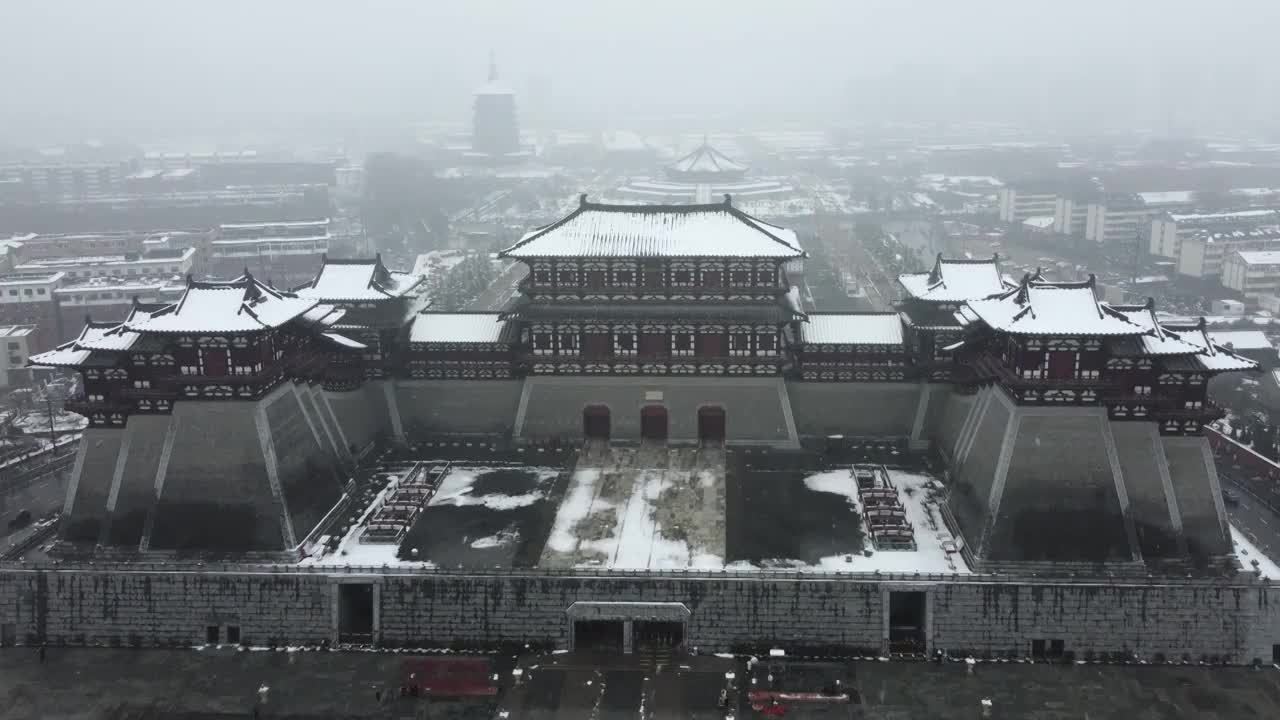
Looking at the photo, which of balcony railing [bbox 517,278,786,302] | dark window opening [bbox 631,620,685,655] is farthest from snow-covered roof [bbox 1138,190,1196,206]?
dark window opening [bbox 631,620,685,655]

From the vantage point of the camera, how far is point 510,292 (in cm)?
6719


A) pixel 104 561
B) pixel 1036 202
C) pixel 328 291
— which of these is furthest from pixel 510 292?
pixel 1036 202

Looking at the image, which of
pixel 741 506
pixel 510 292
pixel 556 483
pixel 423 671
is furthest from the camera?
pixel 510 292

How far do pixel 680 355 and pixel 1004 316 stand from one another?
10888 millimetres

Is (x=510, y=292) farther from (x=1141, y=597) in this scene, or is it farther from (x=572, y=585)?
(x=1141, y=597)

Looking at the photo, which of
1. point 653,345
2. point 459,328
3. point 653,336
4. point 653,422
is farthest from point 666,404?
point 459,328

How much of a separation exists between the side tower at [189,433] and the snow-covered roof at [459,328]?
722 cm

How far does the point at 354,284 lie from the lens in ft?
113

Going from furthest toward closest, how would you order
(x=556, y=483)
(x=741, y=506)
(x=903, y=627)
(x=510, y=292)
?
(x=510, y=292), (x=556, y=483), (x=741, y=506), (x=903, y=627)

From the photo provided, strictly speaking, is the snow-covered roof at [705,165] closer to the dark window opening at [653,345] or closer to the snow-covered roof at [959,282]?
the snow-covered roof at [959,282]

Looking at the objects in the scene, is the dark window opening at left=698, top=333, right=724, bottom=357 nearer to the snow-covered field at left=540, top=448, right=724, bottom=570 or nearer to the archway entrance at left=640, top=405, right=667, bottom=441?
the archway entrance at left=640, top=405, right=667, bottom=441

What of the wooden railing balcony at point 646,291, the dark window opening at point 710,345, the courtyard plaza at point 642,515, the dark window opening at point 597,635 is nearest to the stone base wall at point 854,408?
the courtyard plaza at point 642,515

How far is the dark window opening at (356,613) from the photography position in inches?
983

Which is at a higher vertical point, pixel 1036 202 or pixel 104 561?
pixel 1036 202
